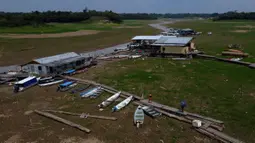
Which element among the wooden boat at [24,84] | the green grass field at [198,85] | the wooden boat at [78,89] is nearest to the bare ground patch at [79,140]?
the green grass field at [198,85]

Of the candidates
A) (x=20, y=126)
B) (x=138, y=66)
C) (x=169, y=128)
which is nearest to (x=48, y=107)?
(x=20, y=126)

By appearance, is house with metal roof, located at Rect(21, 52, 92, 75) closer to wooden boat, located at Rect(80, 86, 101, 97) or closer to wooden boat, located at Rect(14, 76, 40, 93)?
wooden boat, located at Rect(14, 76, 40, 93)

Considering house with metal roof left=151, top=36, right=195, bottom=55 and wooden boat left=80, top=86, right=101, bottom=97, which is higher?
house with metal roof left=151, top=36, right=195, bottom=55

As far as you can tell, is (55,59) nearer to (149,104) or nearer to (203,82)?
(149,104)

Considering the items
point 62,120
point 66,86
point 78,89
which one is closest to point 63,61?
point 66,86

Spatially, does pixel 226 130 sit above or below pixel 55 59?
below

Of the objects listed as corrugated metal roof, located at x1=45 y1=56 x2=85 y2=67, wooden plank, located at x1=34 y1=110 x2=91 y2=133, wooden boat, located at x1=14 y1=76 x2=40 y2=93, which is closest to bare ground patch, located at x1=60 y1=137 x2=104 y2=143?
wooden plank, located at x1=34 y1=110 x2=91 y2=133
